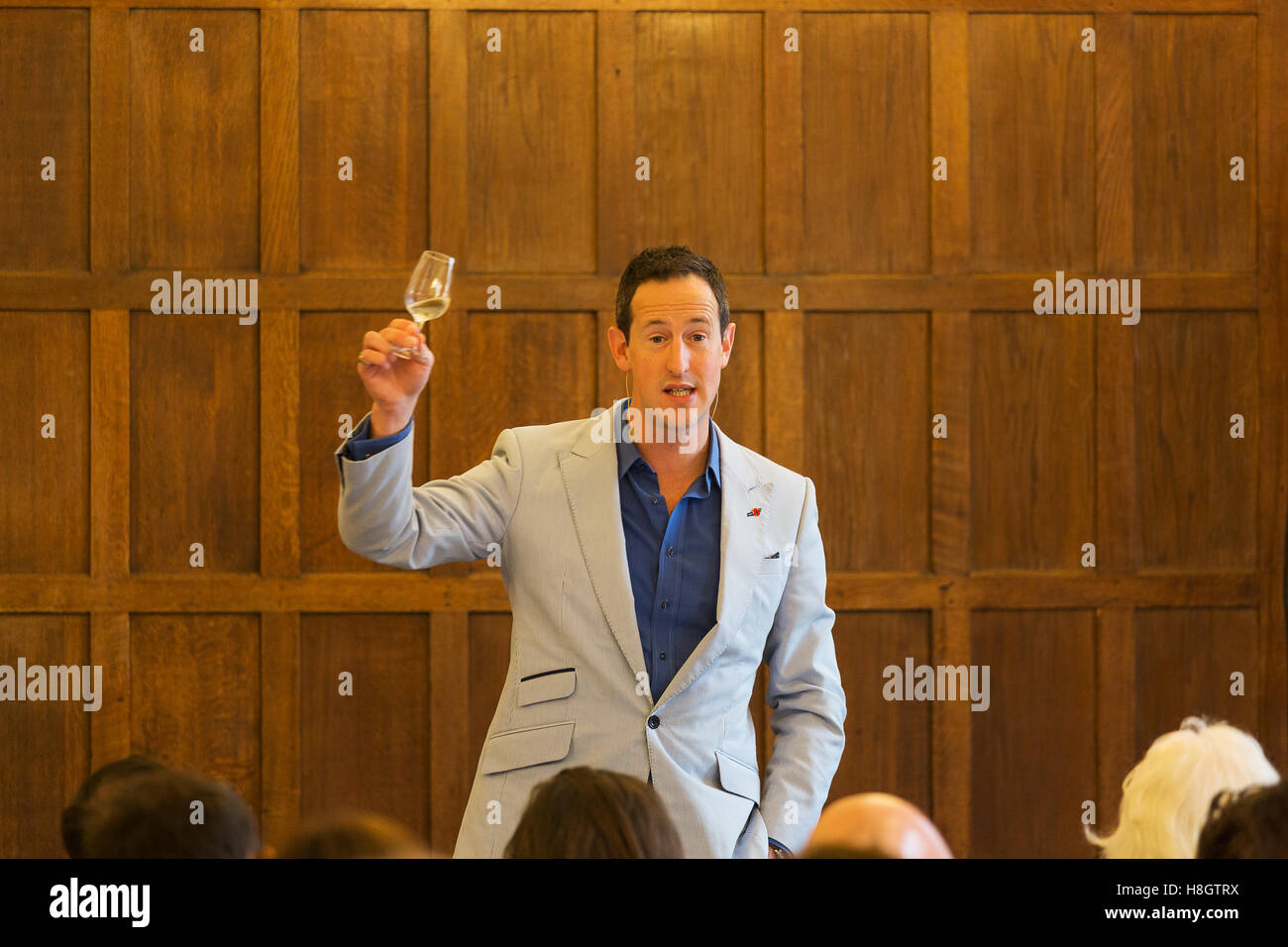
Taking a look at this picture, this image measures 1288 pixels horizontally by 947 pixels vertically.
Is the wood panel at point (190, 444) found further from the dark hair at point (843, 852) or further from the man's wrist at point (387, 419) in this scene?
the dark hair at point (843, 852)

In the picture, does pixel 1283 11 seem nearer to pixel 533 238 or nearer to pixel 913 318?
pixel 913 318

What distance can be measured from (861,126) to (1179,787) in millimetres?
2481

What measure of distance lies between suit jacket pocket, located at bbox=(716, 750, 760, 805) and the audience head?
3.29 ft

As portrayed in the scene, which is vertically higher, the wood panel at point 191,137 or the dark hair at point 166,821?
the wood panel at point 191,137

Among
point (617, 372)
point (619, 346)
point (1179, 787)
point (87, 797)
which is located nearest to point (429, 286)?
point (619, 346)

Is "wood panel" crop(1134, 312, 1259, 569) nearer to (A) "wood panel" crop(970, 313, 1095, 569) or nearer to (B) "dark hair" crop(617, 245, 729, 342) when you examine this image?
(A) "wood panel" crop(970, 313, 1095, 569)

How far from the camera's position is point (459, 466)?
3.54 metres

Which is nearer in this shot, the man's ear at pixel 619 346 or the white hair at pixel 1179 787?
the white hair at pixel 1179 787

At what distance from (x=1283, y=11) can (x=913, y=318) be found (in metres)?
1.43

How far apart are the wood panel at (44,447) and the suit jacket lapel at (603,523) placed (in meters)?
1.95

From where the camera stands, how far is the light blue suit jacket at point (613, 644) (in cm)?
209

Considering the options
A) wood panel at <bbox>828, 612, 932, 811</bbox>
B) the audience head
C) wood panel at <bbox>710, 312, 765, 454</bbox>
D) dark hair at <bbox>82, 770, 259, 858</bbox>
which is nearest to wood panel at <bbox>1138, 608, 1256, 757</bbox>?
wood panel at <bbox>828, 612, 932, 811</bbox>

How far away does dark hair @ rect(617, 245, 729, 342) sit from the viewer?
7.36 feet

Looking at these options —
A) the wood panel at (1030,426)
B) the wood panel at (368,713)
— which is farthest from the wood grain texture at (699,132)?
the wood panel at (368,713)
